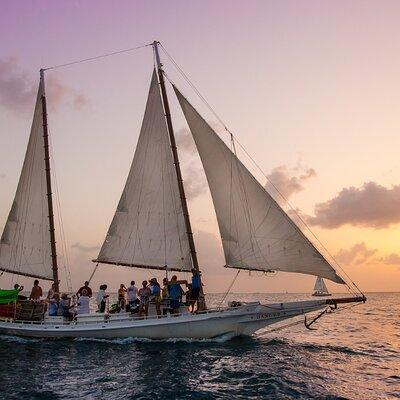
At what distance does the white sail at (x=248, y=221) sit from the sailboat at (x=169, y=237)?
0.06m

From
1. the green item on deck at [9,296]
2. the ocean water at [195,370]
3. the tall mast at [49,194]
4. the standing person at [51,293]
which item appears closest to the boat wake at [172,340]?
the ocean water at [195,370]

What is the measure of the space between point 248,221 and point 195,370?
30.0 ft

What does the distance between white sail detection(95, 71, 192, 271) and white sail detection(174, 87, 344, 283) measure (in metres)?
2.87

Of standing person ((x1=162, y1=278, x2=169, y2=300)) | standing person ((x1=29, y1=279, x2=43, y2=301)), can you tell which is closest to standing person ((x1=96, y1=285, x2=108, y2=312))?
standing person ((x1=162, y1=278, x2=169, y2=300))

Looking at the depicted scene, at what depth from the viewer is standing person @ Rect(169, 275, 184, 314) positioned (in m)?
26.7

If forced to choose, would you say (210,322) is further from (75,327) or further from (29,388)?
(29,388)

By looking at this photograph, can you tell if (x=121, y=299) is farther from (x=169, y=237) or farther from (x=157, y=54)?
(x=157, y=54)

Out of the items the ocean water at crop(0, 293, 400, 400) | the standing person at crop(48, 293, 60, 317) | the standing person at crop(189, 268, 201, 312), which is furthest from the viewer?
the standing person at crop(48, 293, 60, 317)

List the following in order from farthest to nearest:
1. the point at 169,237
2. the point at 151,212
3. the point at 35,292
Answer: the point at 35,292
the point at 151,212
the point at 169,237

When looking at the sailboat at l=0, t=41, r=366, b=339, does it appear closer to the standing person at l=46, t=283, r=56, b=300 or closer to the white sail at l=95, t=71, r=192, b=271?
the white sail at l=95, t=71, r=192, b=271

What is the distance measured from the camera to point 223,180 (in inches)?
1075

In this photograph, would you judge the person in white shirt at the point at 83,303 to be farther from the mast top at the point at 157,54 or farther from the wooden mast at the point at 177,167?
the mast top at the point at 157,54

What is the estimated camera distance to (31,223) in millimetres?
34875

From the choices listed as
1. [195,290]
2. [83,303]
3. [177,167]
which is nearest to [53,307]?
[83,303]
